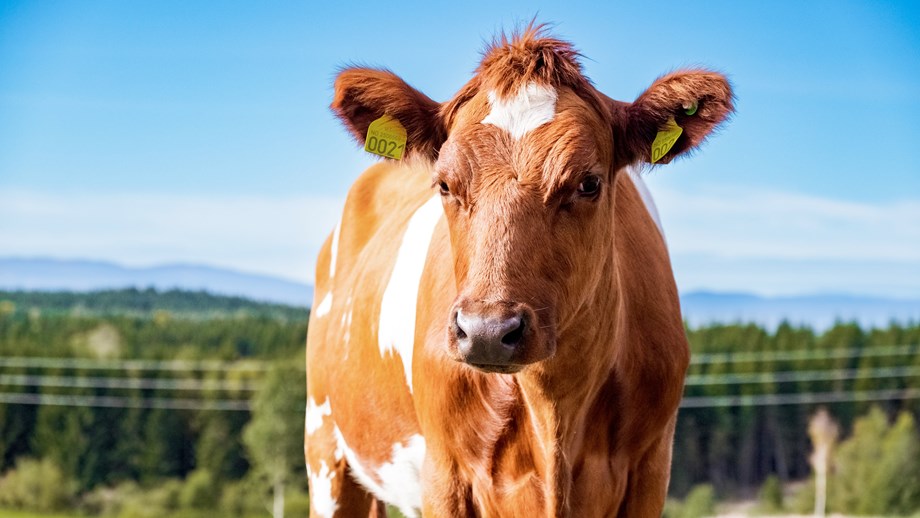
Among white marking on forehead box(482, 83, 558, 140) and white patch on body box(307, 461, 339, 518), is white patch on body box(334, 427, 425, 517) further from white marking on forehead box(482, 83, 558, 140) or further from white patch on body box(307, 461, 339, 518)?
white marking on forehead box(482, 83, 558, 140)

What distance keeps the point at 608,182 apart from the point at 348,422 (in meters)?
2.55

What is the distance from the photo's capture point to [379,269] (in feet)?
19.3

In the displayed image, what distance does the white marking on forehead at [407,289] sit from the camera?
16.4 ft

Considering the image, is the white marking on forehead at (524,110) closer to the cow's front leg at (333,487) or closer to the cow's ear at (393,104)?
the cow's ear at (393,104)

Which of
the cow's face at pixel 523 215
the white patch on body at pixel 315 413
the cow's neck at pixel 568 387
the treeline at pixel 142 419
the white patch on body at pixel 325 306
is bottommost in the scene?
the treeline at pixel 142 419

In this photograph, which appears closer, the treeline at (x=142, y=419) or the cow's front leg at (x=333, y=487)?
the cow's front leg at (x=333, y=487)

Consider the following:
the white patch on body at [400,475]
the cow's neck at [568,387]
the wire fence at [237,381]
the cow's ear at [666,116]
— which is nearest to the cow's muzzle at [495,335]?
the cow's neck at [568,387]

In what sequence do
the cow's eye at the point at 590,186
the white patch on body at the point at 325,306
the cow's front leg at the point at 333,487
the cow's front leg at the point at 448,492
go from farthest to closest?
the white patch on body at the point at 325,306
the cow's front leg at the point at 333,487
the cow's front leg at the point at 448,492
the cow's eye at the point at 590,186

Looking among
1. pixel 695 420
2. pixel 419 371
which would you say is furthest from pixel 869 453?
pixel 419 371

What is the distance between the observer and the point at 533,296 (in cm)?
346

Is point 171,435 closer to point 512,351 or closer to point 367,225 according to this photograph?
point 367,225

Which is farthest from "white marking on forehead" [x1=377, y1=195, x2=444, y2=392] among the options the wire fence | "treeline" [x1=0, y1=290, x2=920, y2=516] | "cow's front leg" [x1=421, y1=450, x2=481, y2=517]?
the wire fence

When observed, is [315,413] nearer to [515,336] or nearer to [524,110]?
[524,110]

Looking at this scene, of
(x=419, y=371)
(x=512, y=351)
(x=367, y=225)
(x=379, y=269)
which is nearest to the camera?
(x=512, y=351)
